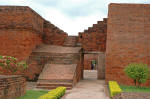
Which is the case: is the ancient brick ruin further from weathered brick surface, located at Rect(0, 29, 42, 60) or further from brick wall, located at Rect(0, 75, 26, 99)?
Result: brick wall, located at Rect(0, 75, 26, 99)

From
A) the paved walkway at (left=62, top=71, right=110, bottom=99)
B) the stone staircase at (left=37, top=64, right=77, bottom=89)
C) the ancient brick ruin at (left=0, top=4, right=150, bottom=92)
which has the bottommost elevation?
the paved walkway at (left=62, top=71, right=110, bottom=99)

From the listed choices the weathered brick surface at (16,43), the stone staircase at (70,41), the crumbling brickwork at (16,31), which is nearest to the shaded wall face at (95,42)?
the stone staircase at (70,41)

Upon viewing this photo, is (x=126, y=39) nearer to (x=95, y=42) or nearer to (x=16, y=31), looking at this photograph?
(x=95, y=42)

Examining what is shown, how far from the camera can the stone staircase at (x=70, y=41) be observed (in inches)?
715

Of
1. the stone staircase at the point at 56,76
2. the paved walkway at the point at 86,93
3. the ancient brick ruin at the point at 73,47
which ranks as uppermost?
the ancient brick ruin at the point at 73,47

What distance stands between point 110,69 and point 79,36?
5.05 metres

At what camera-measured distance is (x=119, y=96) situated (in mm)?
8547

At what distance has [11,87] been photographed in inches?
326

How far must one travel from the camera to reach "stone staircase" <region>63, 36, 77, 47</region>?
1816cm

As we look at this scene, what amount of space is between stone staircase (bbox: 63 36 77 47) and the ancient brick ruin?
852 millimetres

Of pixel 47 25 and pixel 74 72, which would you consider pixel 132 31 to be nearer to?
pixel 74 72

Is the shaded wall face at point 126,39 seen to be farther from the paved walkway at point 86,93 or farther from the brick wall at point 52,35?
the brick wall at point 52,35

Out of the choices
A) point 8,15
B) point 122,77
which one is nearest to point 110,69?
point 122,77

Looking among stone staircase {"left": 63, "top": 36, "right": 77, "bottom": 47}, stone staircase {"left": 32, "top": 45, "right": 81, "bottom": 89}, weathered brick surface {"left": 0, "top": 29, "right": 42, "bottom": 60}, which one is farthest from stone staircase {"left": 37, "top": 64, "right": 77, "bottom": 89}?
stone staircase {"left": 63, "top": 36, "right": 77, "bottom": 47}
